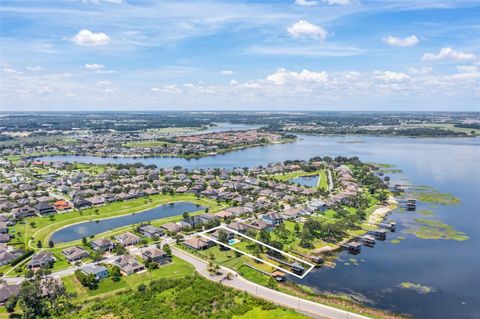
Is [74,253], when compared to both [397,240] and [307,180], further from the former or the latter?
[307,180]

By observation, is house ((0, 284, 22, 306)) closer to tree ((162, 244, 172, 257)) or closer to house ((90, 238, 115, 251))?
house ((90, 238, 115, 251))

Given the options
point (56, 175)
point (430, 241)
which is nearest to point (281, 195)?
point (430, 241)

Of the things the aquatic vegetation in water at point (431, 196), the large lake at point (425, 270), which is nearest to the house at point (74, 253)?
the large lake at point (425, 270)

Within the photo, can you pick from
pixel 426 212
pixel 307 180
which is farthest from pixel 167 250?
pixel 307 180

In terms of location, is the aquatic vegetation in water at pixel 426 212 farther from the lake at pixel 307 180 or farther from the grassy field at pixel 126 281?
the grassy field at pixel 126 281

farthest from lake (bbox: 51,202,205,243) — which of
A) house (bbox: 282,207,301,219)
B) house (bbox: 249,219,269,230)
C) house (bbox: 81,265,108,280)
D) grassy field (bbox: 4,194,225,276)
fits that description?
house (bbox: 282,207,301,219)

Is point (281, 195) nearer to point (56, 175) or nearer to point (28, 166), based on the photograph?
point (56, 175)
